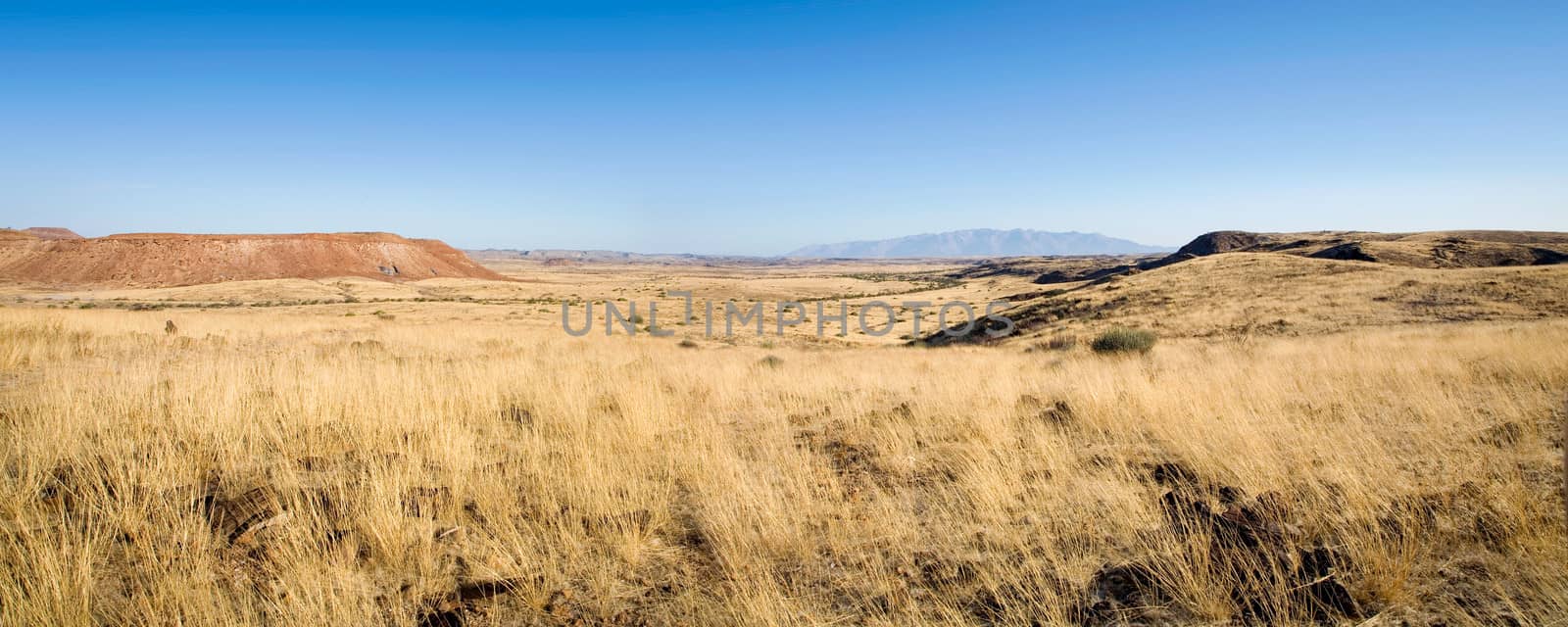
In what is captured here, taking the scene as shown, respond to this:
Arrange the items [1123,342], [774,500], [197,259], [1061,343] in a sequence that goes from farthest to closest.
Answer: [197,259] < [1061,343] < [1123,342] < [774,500]

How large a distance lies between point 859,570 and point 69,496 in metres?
4.39

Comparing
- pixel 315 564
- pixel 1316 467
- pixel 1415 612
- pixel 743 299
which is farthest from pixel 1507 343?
pixel 743 299

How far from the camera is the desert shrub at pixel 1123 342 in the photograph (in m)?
16.1

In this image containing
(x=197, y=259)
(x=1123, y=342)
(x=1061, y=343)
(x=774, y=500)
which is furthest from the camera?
(x=197, y=259)

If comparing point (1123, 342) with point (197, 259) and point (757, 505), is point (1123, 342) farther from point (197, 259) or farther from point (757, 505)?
point (197, 259)

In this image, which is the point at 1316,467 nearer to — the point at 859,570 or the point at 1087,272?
the point at 859,570

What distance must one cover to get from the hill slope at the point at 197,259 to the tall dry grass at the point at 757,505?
6813cm

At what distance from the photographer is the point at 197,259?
5934 cm

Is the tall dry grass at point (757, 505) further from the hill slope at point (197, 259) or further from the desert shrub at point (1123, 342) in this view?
the hill slope at point (197, 259)

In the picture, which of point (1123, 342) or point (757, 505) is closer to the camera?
point (757, 505)

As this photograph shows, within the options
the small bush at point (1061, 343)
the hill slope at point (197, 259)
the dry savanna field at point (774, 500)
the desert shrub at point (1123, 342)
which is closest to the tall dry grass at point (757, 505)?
the dry savanna field at point (774, 500)

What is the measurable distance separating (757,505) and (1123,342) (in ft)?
50.9

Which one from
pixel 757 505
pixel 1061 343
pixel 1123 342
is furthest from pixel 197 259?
pixel 757 505

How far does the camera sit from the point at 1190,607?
2645mm
